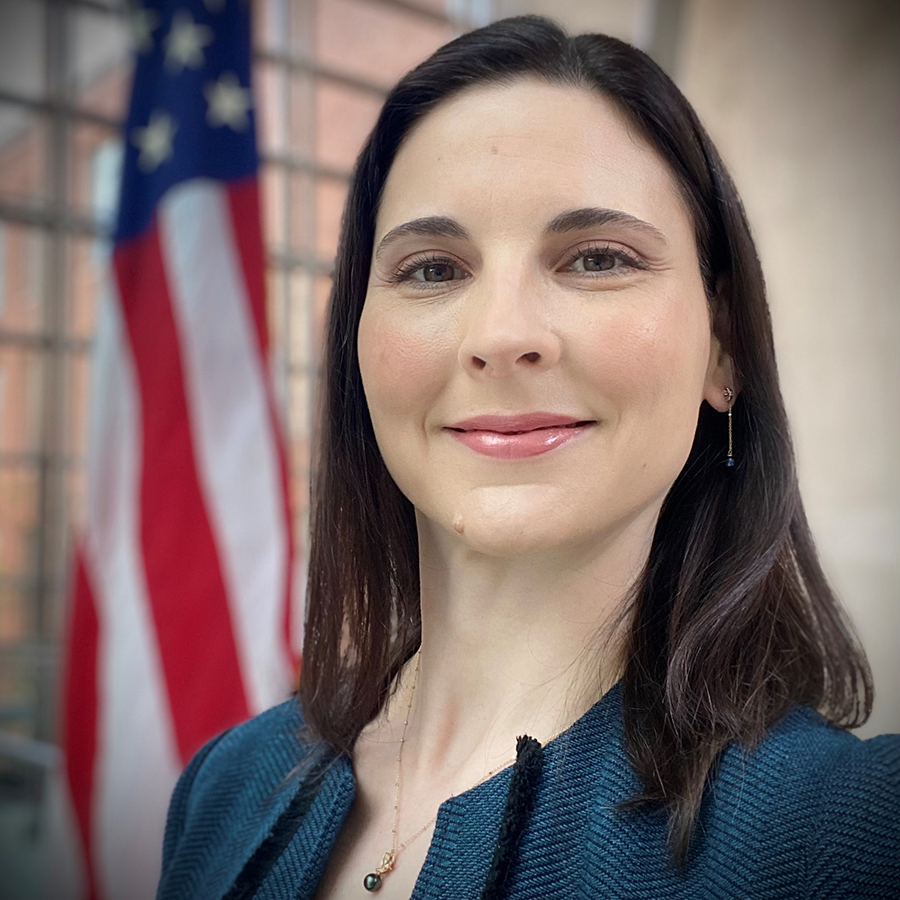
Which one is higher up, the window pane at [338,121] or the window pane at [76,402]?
the window pane at [338,121]

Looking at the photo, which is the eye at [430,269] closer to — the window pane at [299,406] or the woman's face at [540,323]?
the woman's face at [540,323]

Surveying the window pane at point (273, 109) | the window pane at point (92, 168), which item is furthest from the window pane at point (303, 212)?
the window pane at point (92, 168)

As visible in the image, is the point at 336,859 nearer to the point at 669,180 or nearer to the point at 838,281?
the point at 669,180

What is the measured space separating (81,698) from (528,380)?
5.45ft

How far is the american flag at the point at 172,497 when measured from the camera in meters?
2.03

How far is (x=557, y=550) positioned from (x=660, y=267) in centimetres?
27

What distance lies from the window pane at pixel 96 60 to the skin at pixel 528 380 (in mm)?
2412

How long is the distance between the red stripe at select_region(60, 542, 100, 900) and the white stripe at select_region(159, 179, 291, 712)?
0.31 meters

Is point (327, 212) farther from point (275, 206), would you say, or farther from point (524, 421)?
point (524, 421)

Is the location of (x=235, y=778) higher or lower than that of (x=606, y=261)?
lower

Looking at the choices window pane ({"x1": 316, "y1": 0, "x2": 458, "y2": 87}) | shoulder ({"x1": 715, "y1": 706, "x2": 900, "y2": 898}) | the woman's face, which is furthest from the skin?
window pane ({"x1": 316, "y1": 0, "x2": 458, "y2": 87})

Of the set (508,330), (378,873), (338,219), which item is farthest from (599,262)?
(338,219)

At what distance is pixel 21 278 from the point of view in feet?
9.71

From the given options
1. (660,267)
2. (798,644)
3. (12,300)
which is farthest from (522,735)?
(12,300)
